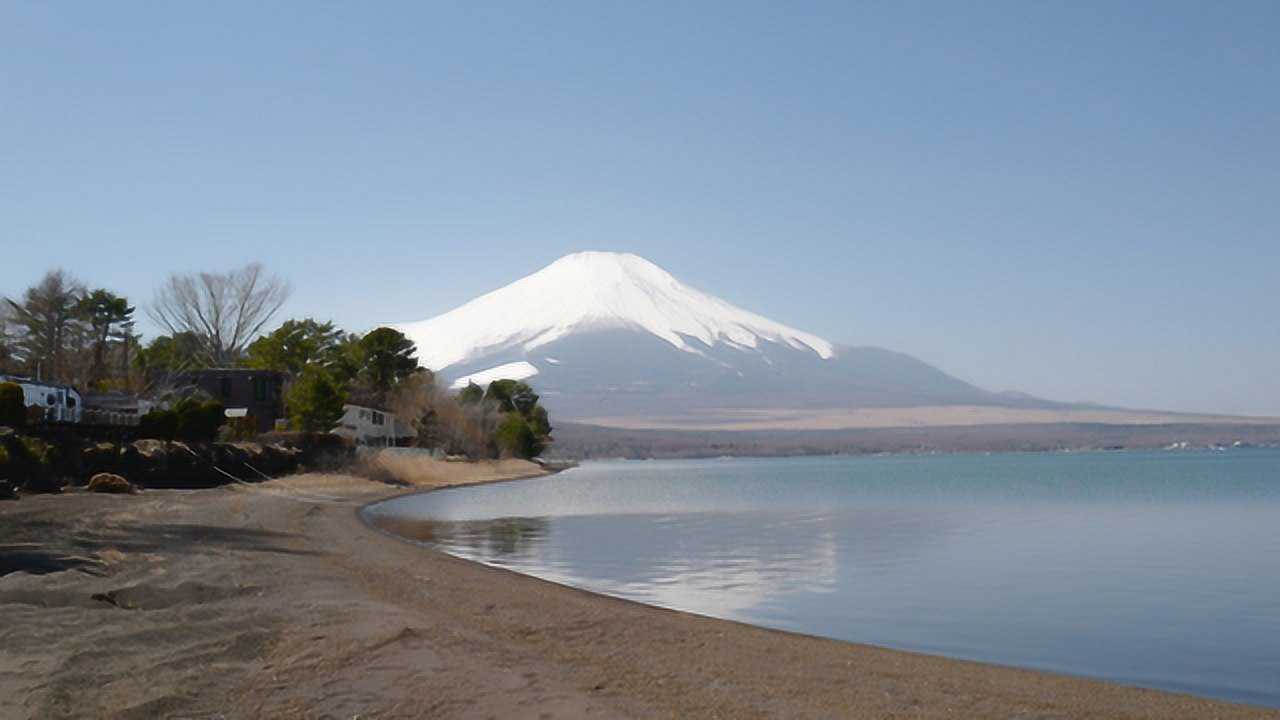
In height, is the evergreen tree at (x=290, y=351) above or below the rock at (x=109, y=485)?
above

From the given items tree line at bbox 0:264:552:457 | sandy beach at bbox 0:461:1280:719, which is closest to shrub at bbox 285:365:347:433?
tree line at bbox 0:264:552:457

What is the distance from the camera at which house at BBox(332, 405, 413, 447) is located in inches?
3199

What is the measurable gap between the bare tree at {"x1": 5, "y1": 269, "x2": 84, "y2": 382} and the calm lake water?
43.9 m

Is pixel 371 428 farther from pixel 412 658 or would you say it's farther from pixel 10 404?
pixel 412 658

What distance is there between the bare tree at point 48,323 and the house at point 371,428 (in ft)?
66.9

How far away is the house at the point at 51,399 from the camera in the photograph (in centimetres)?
5231

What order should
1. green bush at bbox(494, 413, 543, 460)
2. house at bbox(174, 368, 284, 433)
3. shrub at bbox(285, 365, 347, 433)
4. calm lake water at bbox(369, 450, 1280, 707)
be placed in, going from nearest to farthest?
calm lake water at bbox(369, 450, 1280, 707)
shrub at bbox(285, 365, 347, 433)
house at bbox(174, 368, 284, 433)
green bush at bbox(494, 413, 543, 460)

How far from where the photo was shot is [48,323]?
84.1m

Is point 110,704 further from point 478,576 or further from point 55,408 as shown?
point 55,408

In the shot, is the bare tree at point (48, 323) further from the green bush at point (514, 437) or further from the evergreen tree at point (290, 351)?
the green bush at point (514, 437)

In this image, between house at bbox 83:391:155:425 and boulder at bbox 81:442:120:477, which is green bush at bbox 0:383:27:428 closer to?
boulder at bbox 81:442:120:477

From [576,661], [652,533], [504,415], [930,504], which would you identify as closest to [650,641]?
[576,661]

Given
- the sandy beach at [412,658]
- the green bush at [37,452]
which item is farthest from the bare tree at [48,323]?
the sandy beach at [412,658]

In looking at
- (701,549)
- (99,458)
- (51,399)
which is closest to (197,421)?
(51,399)
